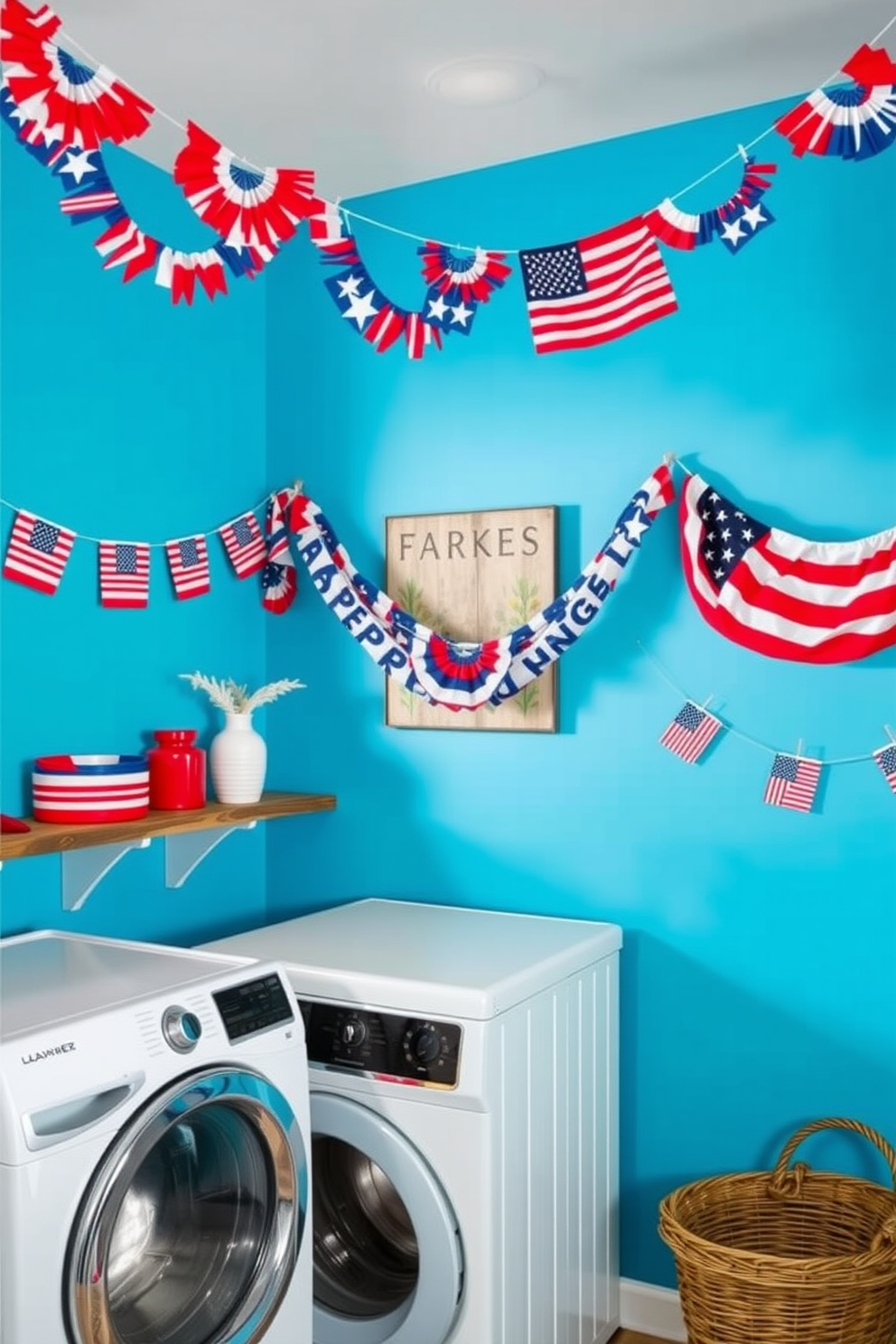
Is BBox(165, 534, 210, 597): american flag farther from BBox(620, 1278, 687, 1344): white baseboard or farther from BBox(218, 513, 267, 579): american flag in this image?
BBox(620, 1278, 687, 1344): white baseboard

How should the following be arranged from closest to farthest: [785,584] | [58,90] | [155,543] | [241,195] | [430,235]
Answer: [58,90] < [241,195] < [785,584] < [155,543] < [430,235]

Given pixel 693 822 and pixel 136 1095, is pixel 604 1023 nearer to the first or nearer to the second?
pixel 693 822

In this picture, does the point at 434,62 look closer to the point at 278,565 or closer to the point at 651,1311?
the point at 278,565

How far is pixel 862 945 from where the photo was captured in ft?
8.59

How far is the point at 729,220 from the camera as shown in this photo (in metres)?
2.09

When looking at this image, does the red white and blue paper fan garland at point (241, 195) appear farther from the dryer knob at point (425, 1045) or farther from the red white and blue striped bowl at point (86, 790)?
the dryer knob at point (425, 1045)

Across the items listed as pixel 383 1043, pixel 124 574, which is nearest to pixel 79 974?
pixel 383 1043

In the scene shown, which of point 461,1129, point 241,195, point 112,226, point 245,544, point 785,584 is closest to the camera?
point 112,226

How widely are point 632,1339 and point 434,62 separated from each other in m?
2.79

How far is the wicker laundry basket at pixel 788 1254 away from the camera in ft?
7.57

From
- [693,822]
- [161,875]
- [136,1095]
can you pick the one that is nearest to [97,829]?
[161,875]

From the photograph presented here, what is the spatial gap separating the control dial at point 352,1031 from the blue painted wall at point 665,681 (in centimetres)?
71

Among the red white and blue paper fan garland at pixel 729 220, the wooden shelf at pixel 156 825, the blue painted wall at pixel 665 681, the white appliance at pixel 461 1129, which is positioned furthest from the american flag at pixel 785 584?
the wooden shelf at pixel 156 825

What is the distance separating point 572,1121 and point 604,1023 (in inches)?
10.0
